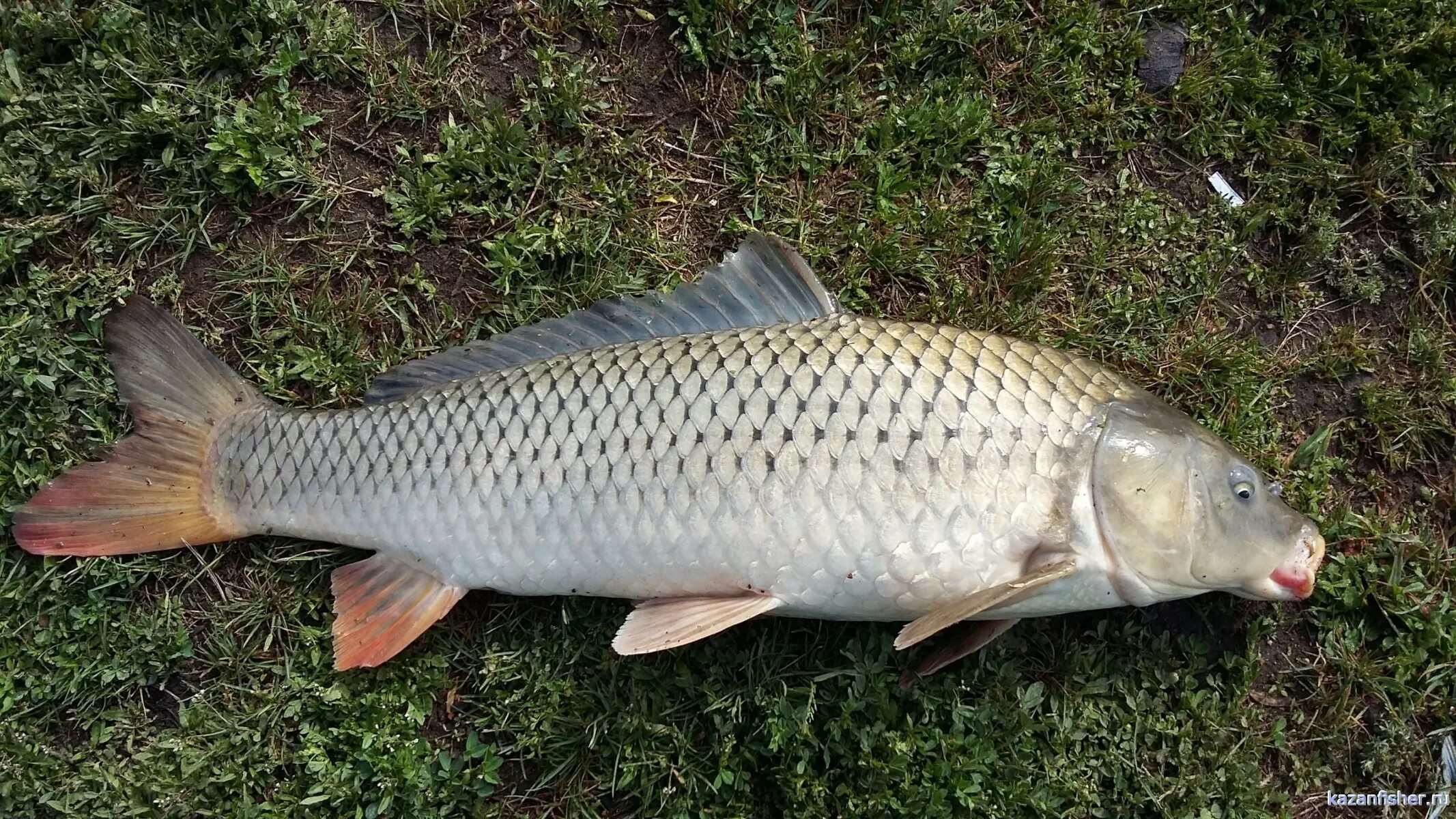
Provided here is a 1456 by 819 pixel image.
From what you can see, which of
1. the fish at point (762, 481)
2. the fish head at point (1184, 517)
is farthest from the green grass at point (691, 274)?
the fish head at point (1184, 517)

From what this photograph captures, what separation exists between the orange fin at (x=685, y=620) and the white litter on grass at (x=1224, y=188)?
181cm

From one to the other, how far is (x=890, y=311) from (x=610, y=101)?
1.05 meters

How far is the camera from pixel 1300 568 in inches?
72.1

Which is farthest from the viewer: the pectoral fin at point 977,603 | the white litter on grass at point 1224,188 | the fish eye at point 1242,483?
the white litter on grass at point 1224,188

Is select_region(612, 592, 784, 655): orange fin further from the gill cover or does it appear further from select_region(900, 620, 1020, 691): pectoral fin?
the gill cover

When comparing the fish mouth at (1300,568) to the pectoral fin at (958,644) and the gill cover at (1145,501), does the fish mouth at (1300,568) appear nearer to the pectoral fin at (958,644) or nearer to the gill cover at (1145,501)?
the gill cover at (1145,501)

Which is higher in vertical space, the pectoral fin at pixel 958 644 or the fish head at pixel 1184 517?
the fish head at pixel 1184 517

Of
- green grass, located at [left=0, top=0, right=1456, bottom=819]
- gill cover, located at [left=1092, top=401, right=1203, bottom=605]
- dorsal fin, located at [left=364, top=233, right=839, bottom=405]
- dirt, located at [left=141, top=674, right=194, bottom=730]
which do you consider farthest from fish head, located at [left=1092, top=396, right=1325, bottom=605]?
dirt, located at [left=141, top=674, right=194, bottom=730]

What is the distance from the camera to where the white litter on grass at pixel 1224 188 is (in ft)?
8.05

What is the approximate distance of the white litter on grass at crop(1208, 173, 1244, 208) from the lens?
8.05 feet

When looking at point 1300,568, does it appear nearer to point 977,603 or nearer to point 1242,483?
point 1242,483

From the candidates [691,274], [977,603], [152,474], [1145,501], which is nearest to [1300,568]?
[1145,501]

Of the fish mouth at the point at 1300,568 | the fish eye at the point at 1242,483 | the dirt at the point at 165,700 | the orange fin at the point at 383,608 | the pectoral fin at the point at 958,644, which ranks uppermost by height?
the fish eye at the point at 1242,483

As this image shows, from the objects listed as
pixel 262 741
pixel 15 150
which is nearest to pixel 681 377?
pixel 262 741
